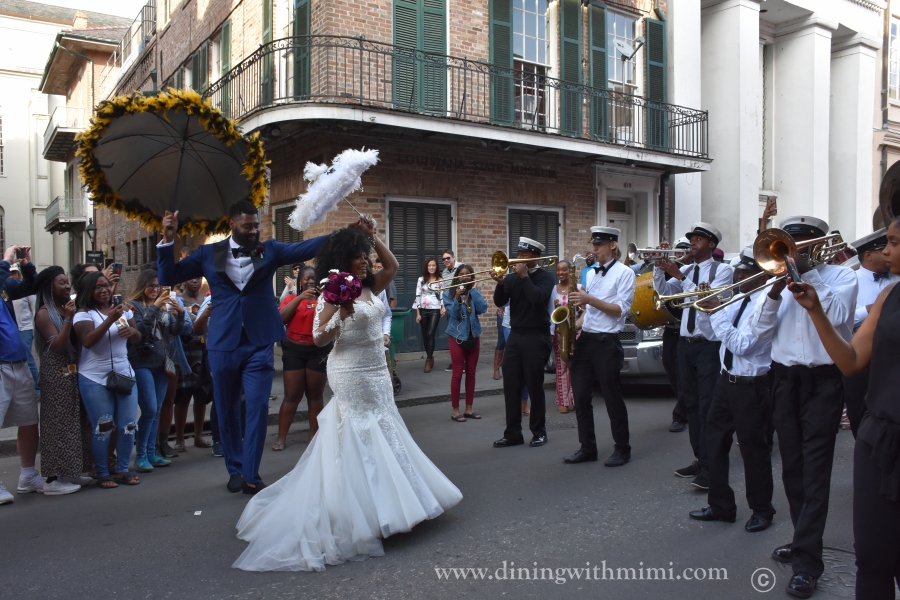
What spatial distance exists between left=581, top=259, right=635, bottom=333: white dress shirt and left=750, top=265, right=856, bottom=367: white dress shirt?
2149 millimetres

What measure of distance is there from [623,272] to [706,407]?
4.46ft

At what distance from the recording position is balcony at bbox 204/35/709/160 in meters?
12.6

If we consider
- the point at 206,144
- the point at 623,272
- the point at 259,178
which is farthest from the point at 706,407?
the point at 206,144

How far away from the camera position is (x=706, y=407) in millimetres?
5551

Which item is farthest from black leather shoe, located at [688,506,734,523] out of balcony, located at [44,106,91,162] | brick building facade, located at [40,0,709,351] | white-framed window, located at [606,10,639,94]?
balcony, located at [44,106,91,162]

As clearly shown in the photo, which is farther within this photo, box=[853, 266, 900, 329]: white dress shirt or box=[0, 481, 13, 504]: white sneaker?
box=[853, 266, 900, 329]: white dress shirt

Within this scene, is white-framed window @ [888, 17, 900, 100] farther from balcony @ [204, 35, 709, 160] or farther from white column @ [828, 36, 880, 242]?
balcony @ [204, 35, 709, 160]

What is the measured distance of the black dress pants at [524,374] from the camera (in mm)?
6828

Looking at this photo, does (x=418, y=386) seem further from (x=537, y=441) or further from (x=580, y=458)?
(x=580, y=458)

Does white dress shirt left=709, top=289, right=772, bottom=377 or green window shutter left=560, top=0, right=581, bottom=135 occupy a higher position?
green window shutter left=560, top=0, right=581, bottom=135

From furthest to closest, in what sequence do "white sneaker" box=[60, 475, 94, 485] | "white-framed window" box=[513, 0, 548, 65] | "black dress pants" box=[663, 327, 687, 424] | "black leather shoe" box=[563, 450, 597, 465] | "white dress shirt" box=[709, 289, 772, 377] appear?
"white-framed window" box=[513, 0, 548, 65]
"black dress pants" box=[663, 327, 687, 424]
"black leather shoe" box=[563, 450, 597, 465]
"white sneaker" box=[60, 475, 94, 485]
"white dress shirt" box=[709, 289, 772, 377]

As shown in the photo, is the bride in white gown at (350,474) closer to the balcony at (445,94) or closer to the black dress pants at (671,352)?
the black dress pants at (671,352)

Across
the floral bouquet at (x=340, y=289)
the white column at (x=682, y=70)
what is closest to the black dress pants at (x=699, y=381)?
the floral bouquet at (x=340, y=289)

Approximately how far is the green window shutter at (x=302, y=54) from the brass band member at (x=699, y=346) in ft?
29.9
